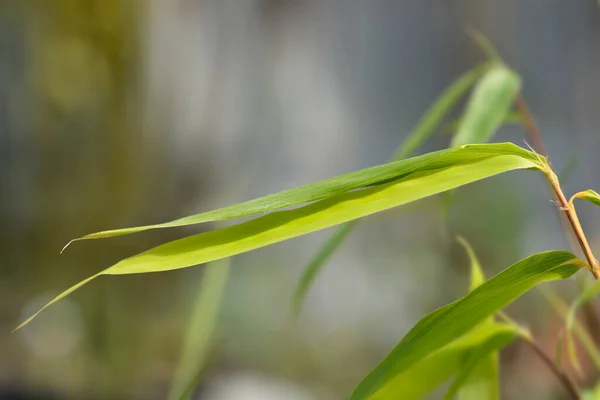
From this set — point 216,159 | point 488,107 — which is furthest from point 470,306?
point 216,159

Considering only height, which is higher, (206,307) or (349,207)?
(349,207)

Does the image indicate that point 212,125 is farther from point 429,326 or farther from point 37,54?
point 429,326

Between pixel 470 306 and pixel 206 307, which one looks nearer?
pixel 470 306

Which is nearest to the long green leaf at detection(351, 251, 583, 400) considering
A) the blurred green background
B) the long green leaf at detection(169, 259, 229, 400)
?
the long green leaf at detection(169, 259, 229, 400)

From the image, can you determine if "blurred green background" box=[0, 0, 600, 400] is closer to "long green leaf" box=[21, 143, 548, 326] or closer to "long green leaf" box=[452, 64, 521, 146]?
"long green leaf" box=[452, 64, 521, 146]

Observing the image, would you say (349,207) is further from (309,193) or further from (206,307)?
(206,307)

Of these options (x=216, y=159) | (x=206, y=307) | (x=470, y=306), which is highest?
(x=470, y=306)
